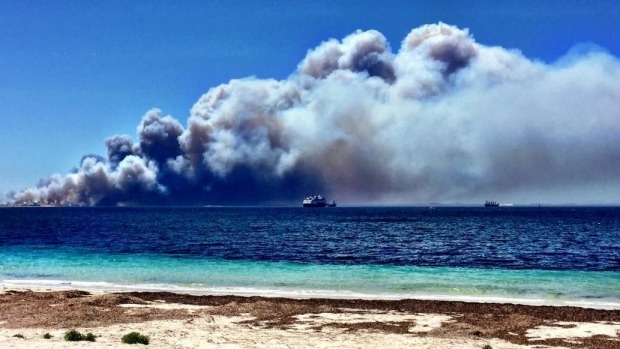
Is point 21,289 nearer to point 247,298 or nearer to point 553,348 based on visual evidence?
point 247,298

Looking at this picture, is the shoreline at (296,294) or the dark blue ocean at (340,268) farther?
the dark blue ocean at (340,268)

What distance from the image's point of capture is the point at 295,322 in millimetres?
22422

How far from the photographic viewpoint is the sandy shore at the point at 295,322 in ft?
61.1

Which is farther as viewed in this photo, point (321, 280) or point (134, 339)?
point (321, 280)

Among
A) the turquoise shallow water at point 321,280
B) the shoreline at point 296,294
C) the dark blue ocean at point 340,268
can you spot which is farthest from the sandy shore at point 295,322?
the dark blue ocean at point 340,268

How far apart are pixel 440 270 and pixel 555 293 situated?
491 inches

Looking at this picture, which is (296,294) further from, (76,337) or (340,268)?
(76,337)

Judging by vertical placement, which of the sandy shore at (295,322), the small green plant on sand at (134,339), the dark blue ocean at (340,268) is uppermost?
the small green plant on sand at (134,339)

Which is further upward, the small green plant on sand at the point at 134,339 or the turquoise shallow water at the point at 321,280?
the small green plant on sand at the point at 134,339

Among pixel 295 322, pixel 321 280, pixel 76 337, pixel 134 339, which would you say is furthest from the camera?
pixel 321 280

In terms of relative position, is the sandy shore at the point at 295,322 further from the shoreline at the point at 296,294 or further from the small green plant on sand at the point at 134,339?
the shoreline at the point at 296,294

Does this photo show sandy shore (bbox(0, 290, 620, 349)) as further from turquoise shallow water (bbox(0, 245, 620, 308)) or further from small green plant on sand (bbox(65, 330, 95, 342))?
turquoise shallow water (bbox(0, 245, 620, 308))

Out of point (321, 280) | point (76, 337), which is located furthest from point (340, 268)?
point (76, 337)

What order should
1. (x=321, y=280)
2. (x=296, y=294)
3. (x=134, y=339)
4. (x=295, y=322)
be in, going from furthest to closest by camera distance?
(x=321, y=280) → (x=296, y=294) → (x=295, y=322) → (x=134, y=339)
